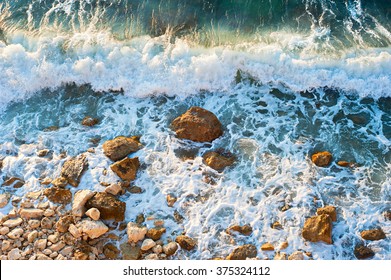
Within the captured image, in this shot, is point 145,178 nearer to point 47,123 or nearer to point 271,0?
point 47,123

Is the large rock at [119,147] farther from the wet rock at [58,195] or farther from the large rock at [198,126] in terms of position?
the wet rock at [58,195]

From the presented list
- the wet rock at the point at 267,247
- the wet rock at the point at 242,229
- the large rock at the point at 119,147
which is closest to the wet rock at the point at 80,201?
the large rock at the point at 119,147

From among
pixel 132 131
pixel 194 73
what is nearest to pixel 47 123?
pixel 132 131

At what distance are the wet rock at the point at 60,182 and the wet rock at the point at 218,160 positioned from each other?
103 inches

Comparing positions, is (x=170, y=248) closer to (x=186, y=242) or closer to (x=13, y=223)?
(x=186, y=242)

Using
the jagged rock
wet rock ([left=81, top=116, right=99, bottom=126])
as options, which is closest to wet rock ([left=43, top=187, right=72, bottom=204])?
the jagged rock

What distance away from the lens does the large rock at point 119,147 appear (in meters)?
8.43

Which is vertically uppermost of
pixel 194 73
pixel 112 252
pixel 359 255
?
pixel 194 73

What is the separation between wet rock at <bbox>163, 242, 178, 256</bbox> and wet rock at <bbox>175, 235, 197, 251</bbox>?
0.09 m

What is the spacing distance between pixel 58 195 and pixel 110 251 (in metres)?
1.52

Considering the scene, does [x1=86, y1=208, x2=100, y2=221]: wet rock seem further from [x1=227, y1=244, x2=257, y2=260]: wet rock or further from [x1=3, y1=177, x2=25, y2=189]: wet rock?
[x1=227, y1=244, x2=257, y2=260]: wet rock

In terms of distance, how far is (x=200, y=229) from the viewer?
7.35 metres

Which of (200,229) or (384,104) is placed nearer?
(200,229)

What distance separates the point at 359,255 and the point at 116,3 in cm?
906
